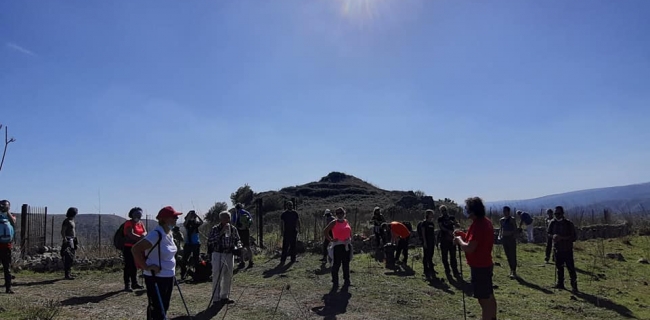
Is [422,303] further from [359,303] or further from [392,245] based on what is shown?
[392,245]

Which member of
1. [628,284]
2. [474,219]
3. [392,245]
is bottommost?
[628,284]

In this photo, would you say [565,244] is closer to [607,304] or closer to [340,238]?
[607,304]

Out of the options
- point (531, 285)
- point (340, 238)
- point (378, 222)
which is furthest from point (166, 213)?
point (378, 222)

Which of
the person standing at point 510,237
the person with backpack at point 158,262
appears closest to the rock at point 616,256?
the person standing at point 510,237

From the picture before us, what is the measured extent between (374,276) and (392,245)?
6.67ft

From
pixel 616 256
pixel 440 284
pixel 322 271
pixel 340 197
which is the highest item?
pixel 340 197

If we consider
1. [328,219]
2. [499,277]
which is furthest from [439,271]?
[328,219]

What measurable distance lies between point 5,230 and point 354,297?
7.02m

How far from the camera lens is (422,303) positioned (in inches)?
368

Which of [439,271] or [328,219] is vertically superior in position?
[328,219]

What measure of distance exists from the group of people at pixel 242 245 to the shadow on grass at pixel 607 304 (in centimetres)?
52

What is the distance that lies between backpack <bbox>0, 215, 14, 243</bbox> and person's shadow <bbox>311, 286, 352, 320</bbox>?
20.1 feet

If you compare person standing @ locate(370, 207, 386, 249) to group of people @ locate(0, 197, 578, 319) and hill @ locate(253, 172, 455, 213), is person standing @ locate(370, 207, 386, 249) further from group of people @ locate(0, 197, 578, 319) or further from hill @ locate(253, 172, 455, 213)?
hill @ locate(253, 172, 455, 213)

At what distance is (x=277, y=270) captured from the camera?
44.4 ft
